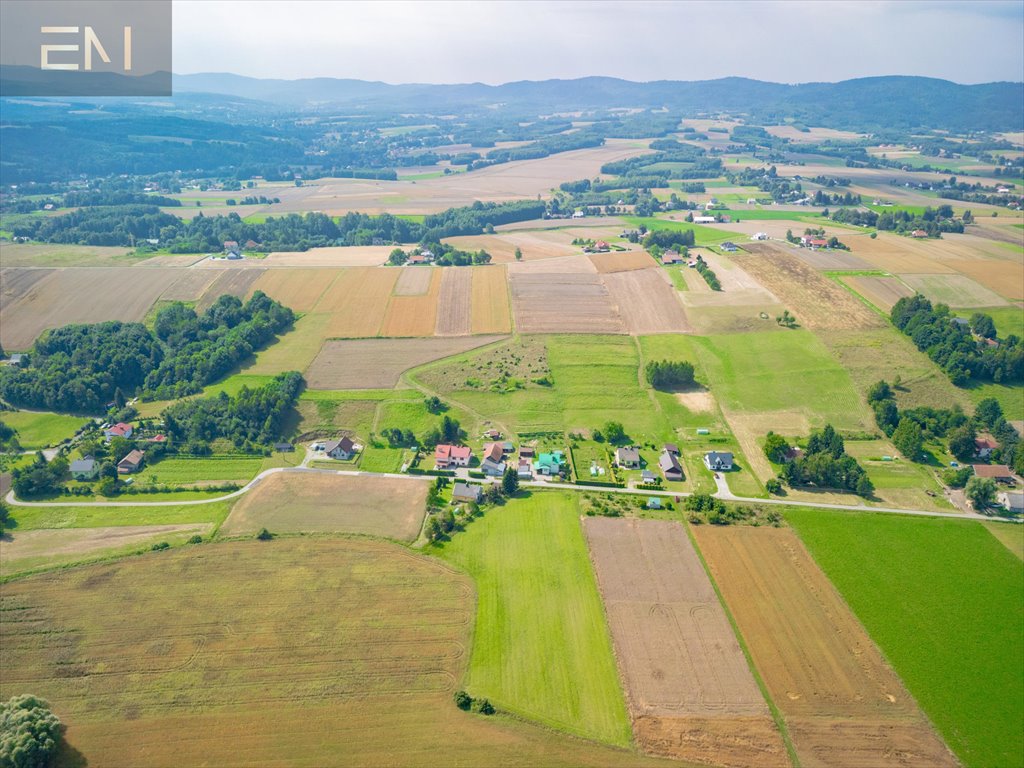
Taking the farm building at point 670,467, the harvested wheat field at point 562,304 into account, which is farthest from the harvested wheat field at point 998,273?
the farm building at point 670,467

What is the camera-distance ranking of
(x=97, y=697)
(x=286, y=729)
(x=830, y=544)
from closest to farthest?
(x=286, y=729), (x=97, y=697), (x=830, y=544)

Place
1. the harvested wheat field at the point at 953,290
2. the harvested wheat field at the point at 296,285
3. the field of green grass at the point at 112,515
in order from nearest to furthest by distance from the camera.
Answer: the field of green grass at the point at 112,515
the harvested wheat field at the point at 953,290
the harvested wheat field at the point at 296,285

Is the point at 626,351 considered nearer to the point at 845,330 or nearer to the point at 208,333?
the point at 845,330

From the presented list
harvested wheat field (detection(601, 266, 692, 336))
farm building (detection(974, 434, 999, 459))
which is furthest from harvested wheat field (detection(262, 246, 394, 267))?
farm building (detection(974, 434, 999, 459))

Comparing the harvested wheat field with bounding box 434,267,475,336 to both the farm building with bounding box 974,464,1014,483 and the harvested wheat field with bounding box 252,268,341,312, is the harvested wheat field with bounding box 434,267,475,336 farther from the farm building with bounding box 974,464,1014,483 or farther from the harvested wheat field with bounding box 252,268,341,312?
the farm building with bounding box 974,464,1014,483

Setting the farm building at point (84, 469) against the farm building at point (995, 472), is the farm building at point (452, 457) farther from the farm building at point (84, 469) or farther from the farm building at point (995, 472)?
the farm building at point (995, 472)

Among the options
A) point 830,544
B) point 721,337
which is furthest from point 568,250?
point 830,544
